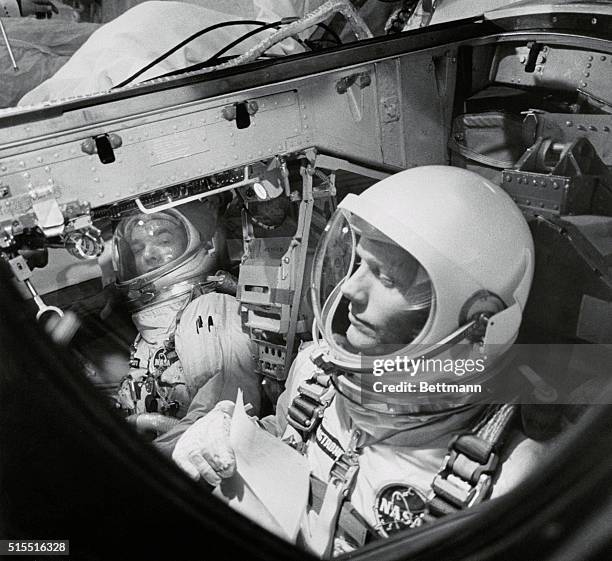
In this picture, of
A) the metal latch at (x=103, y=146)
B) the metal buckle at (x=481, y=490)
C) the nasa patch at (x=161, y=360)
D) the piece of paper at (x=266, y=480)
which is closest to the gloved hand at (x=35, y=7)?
the nasa patch at (x=161, y=360)

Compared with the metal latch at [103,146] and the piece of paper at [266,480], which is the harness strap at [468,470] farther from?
the metal latch at [103,146]

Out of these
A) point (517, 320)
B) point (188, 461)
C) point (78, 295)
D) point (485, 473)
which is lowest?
point (78, 295)

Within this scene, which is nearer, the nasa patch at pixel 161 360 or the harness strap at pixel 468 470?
the harness strap at pixel 468 470

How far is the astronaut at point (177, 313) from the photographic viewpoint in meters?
2.43

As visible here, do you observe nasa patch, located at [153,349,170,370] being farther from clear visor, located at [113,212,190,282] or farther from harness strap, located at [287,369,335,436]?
harness strap, located at [287,369,335,436]

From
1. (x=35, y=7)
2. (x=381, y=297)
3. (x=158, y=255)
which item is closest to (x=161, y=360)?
(x=158, y=255)

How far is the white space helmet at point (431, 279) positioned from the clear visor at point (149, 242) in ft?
5.51

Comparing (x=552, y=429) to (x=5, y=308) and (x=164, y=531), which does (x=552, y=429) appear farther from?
(x=5, y=308)

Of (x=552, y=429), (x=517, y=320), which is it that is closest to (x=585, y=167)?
(x=517, y=320)

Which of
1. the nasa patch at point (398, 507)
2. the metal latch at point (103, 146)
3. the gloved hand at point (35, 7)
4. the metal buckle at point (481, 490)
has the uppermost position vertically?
the gloved hand at point (35, 7)

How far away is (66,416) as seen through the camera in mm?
635

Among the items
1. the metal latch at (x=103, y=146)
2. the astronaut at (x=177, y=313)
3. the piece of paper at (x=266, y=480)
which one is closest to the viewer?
the piece of paper at (x=266, y=480)

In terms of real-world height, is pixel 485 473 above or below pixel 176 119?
below

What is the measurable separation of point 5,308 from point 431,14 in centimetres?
259
